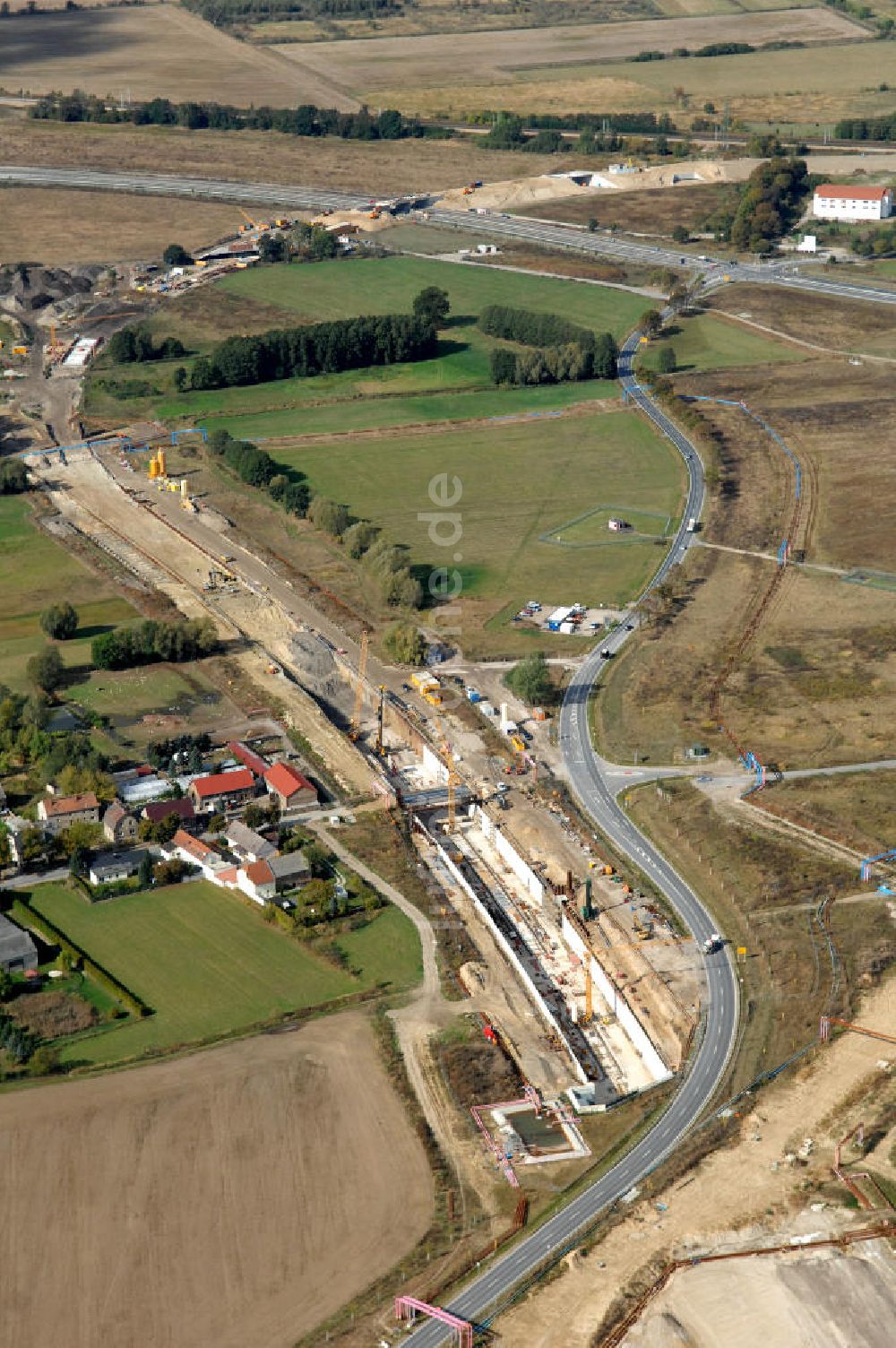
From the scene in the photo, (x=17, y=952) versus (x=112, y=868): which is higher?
(x=112, y=868)

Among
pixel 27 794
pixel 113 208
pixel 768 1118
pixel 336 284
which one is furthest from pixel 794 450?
pixel 113 208

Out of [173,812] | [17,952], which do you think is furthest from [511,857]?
[17,952]

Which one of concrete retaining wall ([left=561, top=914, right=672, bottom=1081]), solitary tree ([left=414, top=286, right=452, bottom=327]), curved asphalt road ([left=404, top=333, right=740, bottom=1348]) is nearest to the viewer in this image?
curved asphalt road ([left=404, top=333, right=740, bottom=1348])

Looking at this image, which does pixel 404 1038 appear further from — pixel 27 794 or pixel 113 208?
pixel 113 208

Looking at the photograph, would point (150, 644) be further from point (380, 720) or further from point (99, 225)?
point (99, 225)

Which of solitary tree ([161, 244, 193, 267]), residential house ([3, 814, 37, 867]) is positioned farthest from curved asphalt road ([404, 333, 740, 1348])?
solitary tree ([161, 244, 193, 267])

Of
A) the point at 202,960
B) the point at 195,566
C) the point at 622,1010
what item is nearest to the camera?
the point at 622,1010

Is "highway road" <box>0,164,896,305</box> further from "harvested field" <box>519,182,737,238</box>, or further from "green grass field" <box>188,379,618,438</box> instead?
"green grass field" <box>188,379,618,438</box>
